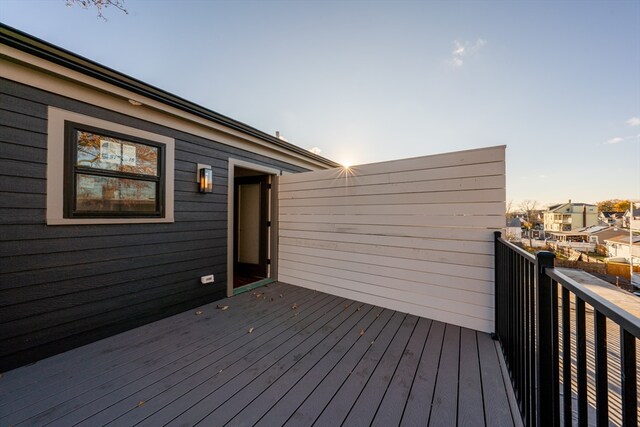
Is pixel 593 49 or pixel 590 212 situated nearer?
pixel 593 49

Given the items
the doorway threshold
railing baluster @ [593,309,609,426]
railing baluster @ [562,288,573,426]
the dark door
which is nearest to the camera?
railing baluster @ [593,309,609,426]

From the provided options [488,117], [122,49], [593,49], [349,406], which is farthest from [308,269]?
[593,49]

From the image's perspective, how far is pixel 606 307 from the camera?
638mm

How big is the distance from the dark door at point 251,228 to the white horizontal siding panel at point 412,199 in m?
0.82

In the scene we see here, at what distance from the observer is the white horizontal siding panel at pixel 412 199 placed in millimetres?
2533

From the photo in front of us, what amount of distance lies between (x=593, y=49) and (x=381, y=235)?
16.1ft

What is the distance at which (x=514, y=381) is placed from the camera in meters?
1.72

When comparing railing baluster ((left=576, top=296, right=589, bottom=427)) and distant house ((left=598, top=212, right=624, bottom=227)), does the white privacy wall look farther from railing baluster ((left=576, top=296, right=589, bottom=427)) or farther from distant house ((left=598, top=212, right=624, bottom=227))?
distant house ((left=598, top=212, right=624, bottom=227))

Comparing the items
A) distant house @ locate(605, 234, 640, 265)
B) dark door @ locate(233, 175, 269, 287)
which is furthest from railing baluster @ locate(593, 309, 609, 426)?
distant house @ locate(605, 234, 640, 265)

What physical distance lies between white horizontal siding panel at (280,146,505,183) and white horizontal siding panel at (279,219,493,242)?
2.42 feet

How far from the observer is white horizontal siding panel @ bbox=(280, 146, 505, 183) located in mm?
2500

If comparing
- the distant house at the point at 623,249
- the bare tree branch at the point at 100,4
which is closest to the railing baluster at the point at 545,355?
the bare tree branch at the point at 100,4

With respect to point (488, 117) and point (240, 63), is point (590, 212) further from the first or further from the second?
point (240, 63)

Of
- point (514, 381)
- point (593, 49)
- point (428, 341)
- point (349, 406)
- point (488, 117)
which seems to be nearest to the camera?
point (349, 406)
